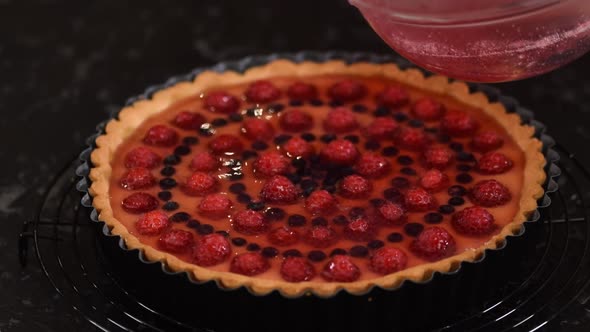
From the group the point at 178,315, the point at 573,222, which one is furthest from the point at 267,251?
the point at 573,222

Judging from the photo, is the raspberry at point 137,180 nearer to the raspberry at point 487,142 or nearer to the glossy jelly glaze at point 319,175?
the glossy jelly glaze at point 319,175

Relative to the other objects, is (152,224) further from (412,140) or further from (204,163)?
(412,140)

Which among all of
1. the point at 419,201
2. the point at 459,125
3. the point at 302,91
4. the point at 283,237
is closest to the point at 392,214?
the point at 419,201

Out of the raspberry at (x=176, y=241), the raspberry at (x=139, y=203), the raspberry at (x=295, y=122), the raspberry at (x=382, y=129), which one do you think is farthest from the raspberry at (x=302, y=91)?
the raspberry at (x=176, y=241)

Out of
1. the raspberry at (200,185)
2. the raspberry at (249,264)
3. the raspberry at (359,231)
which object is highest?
the raspberry at (200,185)

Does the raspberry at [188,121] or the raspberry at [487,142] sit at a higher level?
the raspberry at [188,121]

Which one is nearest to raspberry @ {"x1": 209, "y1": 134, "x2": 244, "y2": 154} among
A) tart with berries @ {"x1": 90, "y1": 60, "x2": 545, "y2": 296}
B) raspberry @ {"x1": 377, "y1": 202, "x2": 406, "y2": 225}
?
tart with berries @ {"x1": 90, "y1": 60, "x2": 545, "y2": 296}

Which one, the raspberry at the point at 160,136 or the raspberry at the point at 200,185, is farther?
the raspberry at the point at 160,136
